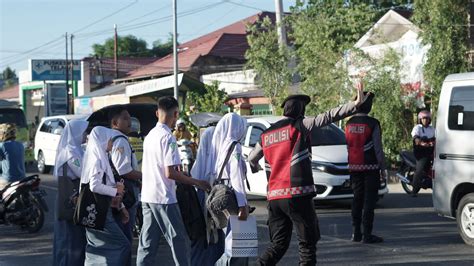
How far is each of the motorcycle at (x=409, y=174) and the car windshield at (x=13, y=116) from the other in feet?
56.3

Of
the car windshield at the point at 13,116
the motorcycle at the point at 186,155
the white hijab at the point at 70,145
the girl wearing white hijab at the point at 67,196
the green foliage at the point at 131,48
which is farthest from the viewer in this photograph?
the green foliage at the point at 131,48

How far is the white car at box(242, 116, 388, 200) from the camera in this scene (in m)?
14.5

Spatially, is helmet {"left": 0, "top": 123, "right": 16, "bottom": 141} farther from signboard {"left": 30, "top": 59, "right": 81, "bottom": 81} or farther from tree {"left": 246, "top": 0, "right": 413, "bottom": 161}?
signboard {"left": 30, "top": 59, "right": 81, "bottom": 81}

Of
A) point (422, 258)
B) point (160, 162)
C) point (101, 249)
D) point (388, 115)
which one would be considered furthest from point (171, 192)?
point (388, 115)

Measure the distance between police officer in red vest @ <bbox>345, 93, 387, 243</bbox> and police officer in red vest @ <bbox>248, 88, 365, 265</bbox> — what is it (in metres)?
3.05

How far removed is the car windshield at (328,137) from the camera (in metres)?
15.6

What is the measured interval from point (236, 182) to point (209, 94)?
60.6 ft

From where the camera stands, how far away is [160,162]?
755 centimetres

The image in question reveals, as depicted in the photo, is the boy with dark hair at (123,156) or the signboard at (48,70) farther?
the signboard at (48,70)

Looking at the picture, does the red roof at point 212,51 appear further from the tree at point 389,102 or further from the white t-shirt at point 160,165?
the white t-shirt at point 160,165

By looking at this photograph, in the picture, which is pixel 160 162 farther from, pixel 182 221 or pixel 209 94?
pixel 209 94

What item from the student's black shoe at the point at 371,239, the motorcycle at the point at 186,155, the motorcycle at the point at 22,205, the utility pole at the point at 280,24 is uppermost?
the utility pole at the point at 280,24

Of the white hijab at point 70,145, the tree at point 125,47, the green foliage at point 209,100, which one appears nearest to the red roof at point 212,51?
the green foliage at point 209,100

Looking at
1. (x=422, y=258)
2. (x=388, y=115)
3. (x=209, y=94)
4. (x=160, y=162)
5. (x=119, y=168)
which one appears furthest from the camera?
(x=209, y=94)
